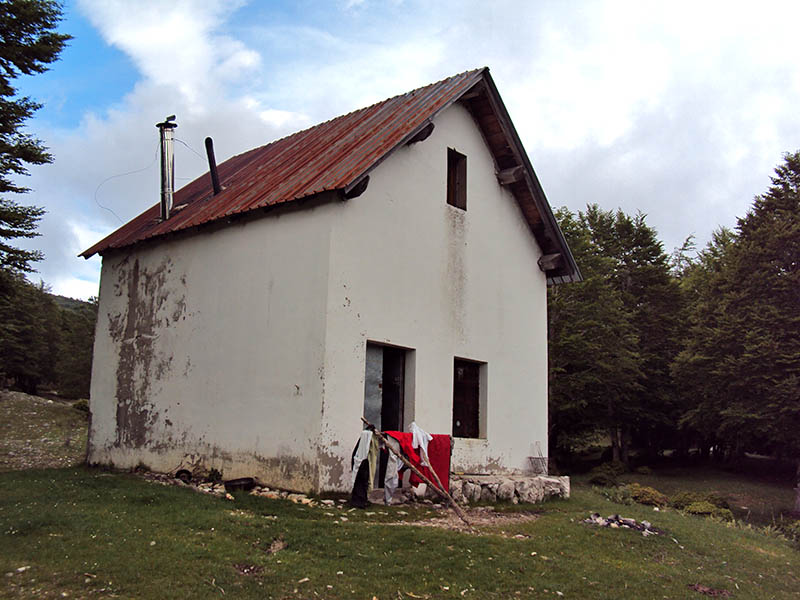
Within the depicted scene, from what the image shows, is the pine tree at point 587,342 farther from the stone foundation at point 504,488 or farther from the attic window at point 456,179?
the attic window at point 456,179

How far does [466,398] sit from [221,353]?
5590 mm

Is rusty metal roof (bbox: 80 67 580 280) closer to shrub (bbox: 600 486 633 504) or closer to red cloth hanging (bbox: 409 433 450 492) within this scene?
red cloth hanging (bbox: 409 433 450 492)

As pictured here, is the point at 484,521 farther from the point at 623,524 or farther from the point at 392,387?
Answer: the point at 392,387

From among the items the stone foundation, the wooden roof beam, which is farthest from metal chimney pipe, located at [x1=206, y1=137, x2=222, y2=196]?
the stone foundation

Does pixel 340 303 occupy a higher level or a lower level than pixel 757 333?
lower

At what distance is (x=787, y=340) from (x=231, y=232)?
26.6 m

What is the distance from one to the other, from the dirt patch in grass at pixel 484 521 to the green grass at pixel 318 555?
0.21 meters

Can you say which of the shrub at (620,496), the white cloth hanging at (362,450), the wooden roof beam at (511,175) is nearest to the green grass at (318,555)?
the white cloth hanging at (362,450)

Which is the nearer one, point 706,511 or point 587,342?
point 706,511

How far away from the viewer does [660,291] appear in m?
42.3

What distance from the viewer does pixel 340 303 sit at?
13.0m

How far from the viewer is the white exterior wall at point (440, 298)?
13.1 m

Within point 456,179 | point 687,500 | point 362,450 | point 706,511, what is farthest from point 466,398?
A: point 687,500

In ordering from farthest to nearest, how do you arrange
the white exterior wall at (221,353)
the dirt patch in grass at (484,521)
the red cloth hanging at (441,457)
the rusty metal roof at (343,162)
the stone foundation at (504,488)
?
the stone foundation at (504,488) → the rusty metal roof at (343,162) → the red cloth hanging at (441,457) → the white exterior wall at (221,353) → the dirt patch in grass at (484,521)
